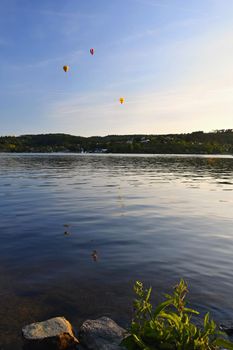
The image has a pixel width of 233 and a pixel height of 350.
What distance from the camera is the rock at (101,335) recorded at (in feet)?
25.2

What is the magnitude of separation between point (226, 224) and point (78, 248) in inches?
438

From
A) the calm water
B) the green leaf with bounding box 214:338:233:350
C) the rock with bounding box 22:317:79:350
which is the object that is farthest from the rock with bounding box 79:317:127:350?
the green leaf with bounding box 214:338:233:350

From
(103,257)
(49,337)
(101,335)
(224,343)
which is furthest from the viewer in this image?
(103,257)

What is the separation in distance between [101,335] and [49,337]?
1170 millimetres

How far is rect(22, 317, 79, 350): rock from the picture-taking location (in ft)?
25.4

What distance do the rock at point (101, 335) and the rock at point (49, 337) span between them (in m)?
0.29

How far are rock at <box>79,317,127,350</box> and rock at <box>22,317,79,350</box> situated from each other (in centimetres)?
29

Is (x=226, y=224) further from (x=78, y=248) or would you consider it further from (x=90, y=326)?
(x=90, y=326)

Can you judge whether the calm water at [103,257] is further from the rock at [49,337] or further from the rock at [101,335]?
the rock at [101,335]

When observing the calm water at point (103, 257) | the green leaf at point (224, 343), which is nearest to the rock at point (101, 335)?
the calm water at point (103, 257)

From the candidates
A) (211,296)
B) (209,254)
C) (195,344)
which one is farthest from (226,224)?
(195,344)

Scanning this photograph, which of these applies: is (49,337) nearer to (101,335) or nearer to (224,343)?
(101,335)

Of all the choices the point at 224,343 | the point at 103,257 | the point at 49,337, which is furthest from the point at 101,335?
the point at 103,257

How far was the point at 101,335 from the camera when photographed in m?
7.98
